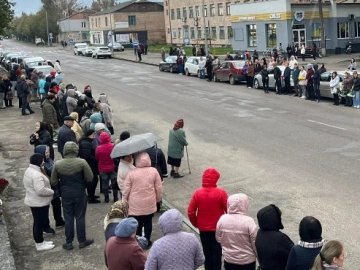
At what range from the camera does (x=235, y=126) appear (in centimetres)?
1927

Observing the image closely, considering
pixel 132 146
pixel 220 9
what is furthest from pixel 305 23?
pixel 132 146

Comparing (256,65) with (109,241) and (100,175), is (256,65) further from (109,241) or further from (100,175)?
(109,241)

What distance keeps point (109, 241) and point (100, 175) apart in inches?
209

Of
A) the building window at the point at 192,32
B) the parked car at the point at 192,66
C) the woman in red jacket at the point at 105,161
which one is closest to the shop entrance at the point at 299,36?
the parked car at the point at 192,66

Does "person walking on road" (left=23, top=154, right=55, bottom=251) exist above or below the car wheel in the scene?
below

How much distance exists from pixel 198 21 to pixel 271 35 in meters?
25.3

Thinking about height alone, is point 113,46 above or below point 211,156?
above

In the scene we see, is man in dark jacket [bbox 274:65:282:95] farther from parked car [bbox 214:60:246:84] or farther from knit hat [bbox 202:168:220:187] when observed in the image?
knit hat [bbox 202:168:220:187]

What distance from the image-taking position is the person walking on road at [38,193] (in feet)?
28.4

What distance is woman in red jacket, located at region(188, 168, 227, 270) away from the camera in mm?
7078

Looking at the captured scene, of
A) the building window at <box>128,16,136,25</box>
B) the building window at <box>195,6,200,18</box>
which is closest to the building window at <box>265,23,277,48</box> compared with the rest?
the building window at <box>195,6,200,18</box>

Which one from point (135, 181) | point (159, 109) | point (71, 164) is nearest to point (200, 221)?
point (135, 181)

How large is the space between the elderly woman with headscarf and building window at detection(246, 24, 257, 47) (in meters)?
42.4

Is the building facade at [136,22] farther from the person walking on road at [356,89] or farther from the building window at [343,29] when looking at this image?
the person walking on road at [356,89]
